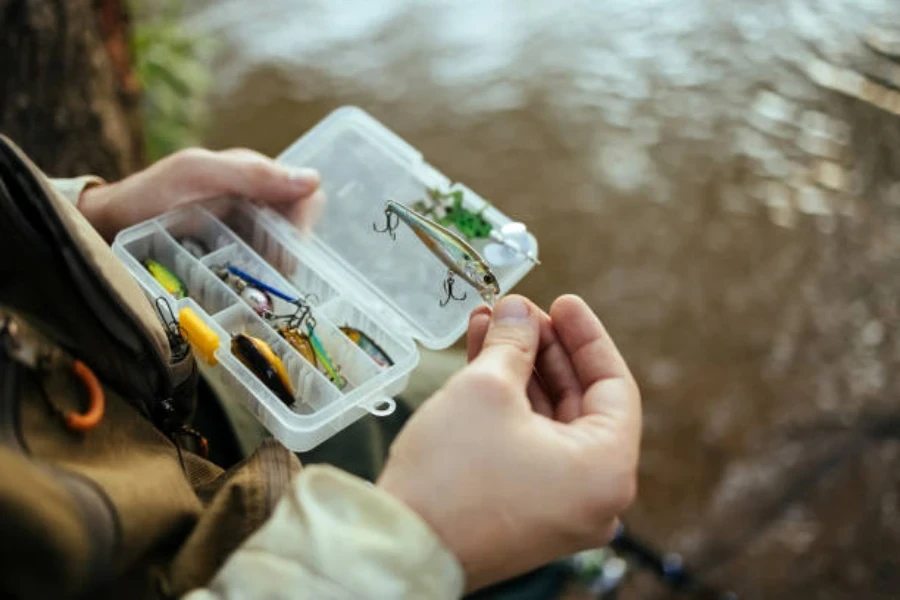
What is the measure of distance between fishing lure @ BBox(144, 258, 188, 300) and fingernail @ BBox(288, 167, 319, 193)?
0.15m

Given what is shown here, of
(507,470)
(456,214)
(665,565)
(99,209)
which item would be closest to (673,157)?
(665,565)

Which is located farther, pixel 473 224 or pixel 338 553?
pixel 473 224

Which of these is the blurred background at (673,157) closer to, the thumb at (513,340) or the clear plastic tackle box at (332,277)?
the clear plastic tackle box at (332,277)

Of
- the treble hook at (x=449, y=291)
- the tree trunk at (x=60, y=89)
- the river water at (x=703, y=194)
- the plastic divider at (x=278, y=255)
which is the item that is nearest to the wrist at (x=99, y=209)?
the plastic divider at (x=278, y=255)

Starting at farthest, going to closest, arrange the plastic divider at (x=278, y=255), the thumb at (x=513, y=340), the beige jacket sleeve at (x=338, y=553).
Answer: the plastic divider at (x=278, y=255), the thumb at (x=513, y=340), the beige jacket sleeve at (x=338, y=553)

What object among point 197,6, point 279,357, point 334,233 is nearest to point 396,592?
point 279,357

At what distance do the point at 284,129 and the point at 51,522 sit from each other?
1.33m

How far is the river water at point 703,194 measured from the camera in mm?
1399

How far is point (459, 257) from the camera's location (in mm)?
794

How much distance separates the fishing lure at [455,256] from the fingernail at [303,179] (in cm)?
14

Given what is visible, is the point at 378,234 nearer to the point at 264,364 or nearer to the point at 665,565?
the point at 264,364

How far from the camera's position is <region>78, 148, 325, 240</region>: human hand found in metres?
0.90

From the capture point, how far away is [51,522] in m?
0.46

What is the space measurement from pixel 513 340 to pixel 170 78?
1.32 meters
